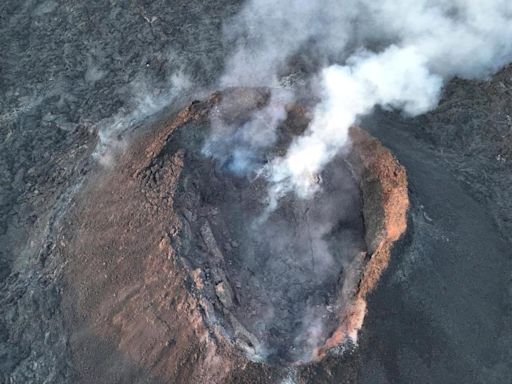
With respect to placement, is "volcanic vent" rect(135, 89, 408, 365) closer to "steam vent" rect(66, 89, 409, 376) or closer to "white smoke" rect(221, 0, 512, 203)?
"steam vent" rect(66, 89, 409, 376)

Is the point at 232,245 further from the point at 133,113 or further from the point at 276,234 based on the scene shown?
the point at 133,113

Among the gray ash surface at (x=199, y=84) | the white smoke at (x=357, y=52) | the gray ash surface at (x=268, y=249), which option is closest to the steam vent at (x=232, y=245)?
the gray ash surface at (x=268, y=249)

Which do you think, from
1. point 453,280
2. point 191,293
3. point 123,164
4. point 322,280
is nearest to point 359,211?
point 322,280

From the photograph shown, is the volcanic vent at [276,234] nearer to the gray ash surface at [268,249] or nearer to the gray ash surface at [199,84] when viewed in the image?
the gray ash surface at [268,249]

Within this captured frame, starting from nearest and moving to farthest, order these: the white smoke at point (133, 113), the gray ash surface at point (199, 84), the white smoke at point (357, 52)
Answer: the gray ash surface at point (199, 84) < the white smoke at point (357, 52) < the white smoke at point (133, 113)

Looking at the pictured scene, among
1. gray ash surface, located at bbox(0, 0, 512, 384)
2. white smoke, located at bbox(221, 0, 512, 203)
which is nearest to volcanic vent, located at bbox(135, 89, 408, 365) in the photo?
white smoke, located at bbox(221, 0, 512, 203)
